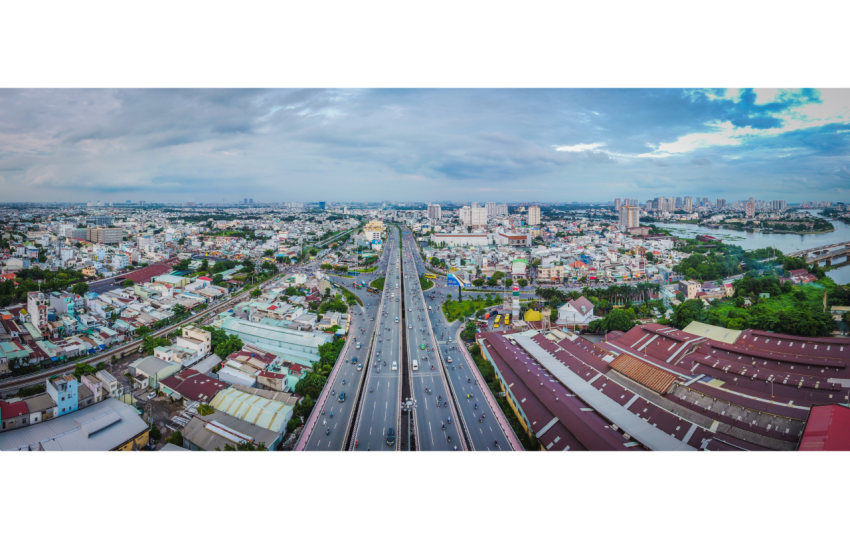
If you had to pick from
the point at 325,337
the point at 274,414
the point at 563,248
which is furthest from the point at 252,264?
the point at 563,248

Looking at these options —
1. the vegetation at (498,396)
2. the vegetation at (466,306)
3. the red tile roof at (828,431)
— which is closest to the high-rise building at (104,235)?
the vegetation at (466,306)

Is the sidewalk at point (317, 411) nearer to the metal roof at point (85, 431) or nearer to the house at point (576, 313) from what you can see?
the metal roof at point (85, 431)

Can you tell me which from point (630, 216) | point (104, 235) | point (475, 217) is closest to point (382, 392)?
point (104, 235)

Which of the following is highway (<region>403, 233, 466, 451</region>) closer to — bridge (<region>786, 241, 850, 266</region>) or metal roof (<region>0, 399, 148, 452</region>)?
metal roof (<region>0, 399, 148, 452</region>)

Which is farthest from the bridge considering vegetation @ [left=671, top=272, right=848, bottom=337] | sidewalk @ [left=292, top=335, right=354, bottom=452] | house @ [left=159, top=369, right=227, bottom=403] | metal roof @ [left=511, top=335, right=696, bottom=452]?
house @ [left=159, top=369, right=227, bottom=403]

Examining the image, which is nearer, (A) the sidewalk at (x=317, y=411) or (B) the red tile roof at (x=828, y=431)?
(B) the red tile roof at (x=828, y=431)
